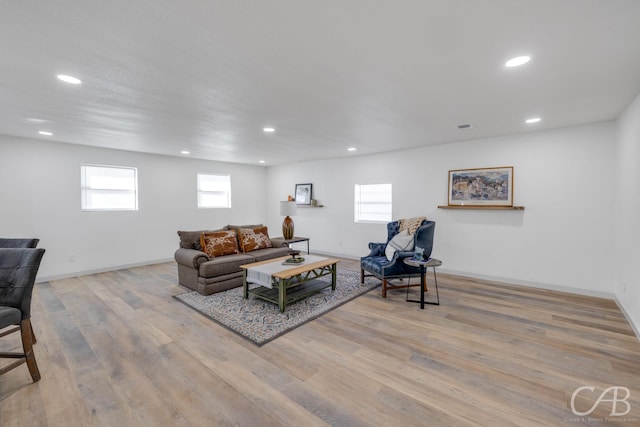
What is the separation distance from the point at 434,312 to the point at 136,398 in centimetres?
299

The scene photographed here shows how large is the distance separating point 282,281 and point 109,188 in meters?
4.45

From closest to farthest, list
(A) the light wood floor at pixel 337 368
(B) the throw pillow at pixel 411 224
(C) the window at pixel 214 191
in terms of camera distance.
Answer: (A) the light wood floor at pixel 337 368 < (B) the throw pillow at pixel 411 224 < (C) the window at pixel 214 191

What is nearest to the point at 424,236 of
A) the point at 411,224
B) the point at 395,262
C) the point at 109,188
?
the point at 411,224

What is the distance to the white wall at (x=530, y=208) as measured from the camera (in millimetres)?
3748

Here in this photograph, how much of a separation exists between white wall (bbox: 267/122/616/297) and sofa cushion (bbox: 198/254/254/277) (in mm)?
2864

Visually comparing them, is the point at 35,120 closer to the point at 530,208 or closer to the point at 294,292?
the point at 294,292

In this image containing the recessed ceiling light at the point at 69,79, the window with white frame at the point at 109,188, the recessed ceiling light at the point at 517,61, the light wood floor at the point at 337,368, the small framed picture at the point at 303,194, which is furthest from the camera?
the small framed picture at the point at 303,194

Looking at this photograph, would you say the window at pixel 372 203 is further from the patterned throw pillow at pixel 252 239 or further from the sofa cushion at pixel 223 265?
the sofa cushion at pixel 223 265

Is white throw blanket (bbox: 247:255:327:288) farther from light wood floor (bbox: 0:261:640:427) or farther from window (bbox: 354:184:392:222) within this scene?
window (bbox: 354:184:392:222)

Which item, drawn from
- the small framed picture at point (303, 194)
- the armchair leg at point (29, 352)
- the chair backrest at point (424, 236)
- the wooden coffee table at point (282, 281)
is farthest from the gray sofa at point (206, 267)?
the small framed picture at point (303, 194)

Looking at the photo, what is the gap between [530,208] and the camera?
165 inches

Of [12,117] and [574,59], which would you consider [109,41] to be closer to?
[12,117]

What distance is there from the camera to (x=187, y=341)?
2.64 metres

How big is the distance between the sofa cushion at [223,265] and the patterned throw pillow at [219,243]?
0.40 ft
